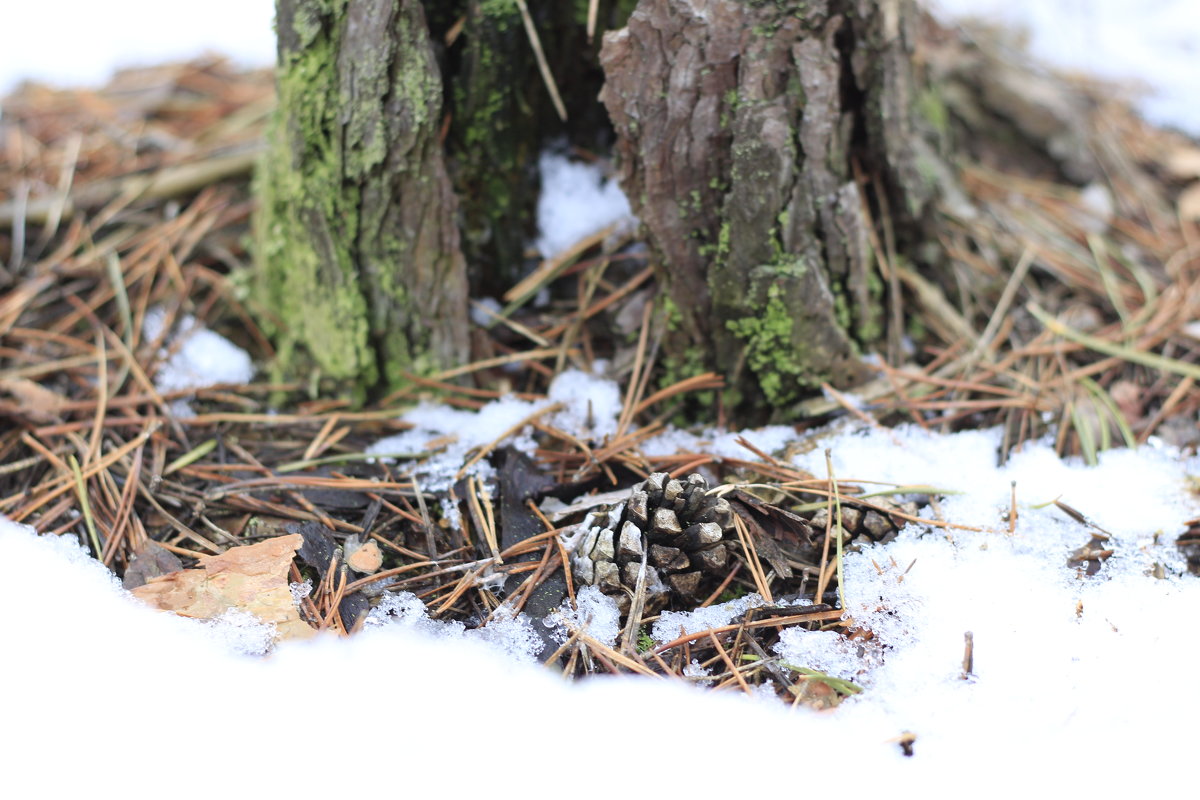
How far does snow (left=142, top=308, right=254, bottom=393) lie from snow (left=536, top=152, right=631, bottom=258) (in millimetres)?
789

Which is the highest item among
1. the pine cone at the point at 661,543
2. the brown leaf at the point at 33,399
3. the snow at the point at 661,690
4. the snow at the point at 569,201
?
the snow at the point at 569,201

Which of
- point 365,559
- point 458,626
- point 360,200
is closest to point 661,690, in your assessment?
point 458,626

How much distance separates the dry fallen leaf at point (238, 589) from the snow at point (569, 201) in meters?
0.96

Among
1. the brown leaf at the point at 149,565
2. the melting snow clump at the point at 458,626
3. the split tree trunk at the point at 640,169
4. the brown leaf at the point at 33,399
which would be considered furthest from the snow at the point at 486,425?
the brown leaf at the point at 33,399

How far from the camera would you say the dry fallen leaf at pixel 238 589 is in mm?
1296

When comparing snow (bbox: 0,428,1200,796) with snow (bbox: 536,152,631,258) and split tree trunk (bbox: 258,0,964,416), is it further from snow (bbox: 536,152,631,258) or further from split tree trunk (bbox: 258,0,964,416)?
snow (bbox: 536,152,631,258)

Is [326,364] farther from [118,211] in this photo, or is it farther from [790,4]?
[790,4]

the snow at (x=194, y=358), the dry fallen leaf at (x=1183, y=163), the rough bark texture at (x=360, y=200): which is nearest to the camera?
the rough bark texture at (x=360, y=200)

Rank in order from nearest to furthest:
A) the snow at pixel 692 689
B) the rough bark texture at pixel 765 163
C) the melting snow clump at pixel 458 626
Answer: the snow at pixel 692 689
the melting snow clump at pixel 458 626
the rough bark texture at pixel 765 163

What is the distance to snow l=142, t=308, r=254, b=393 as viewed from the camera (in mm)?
1892

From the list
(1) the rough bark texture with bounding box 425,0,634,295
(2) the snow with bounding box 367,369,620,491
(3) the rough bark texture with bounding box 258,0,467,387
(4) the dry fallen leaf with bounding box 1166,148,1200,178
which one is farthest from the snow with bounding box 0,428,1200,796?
(4) the dry fallen leaf with bounding box 1166,148,1200,178

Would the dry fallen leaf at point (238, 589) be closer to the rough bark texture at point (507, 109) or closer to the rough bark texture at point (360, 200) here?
the rough bark texture at point (360, 200)

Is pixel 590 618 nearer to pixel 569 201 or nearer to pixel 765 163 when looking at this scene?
pixel 765 163

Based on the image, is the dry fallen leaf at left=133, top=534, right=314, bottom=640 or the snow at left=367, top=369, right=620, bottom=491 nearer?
the dry fallen leaf at left=133, top=534, right=314, bottom=640
